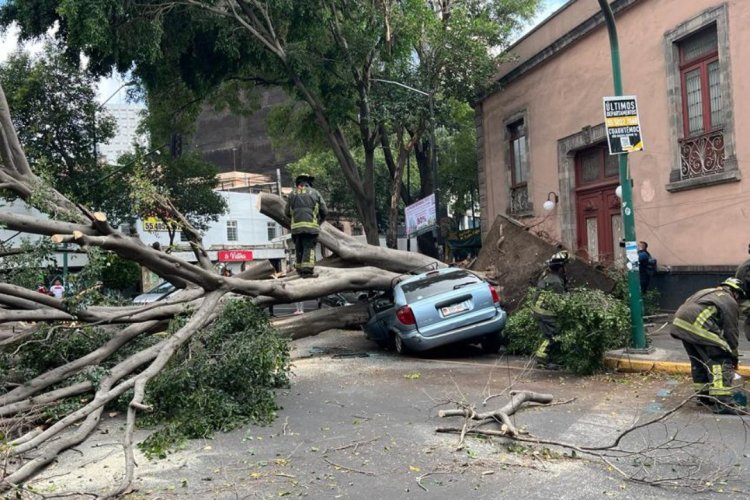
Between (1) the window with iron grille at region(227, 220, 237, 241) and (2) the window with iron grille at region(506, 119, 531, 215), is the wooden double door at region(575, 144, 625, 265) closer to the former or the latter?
(2) the window with iron grille at region(506, 119, 531, 215)

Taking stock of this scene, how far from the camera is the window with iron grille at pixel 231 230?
39.4 m

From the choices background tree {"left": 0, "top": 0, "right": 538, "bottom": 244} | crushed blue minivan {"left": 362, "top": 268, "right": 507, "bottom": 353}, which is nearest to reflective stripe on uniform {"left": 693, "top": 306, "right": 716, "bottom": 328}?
crushed blue minivan {"left": 362, "top": 268, "right": 507, "bottom": 353}

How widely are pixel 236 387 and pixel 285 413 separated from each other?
591 millimetres

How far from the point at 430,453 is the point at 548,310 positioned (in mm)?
3684

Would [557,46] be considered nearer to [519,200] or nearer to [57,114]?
[519,200]

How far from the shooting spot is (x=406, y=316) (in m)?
9.46

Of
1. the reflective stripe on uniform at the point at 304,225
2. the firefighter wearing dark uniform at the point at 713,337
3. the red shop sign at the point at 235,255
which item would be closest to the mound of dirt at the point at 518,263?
the reflective stripe on uniform at the point at 304,225

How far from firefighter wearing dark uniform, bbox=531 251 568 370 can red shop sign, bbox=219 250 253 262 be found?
31280mm

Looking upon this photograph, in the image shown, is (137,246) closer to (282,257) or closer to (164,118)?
(164,118)

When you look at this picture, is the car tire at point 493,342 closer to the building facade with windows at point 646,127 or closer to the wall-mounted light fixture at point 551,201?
the building facade with windows at point 646,127

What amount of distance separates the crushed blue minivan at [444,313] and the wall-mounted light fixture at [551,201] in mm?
6850

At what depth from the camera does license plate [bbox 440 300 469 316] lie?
945cm

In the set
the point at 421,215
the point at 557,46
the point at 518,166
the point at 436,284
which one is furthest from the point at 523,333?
the point at 518,166

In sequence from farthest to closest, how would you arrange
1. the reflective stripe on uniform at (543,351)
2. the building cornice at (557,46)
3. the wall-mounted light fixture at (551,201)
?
the wall-mounted light fixture at (551,201), the building cornice at (557,46), the reflective stripe on uniform at (543,351)
